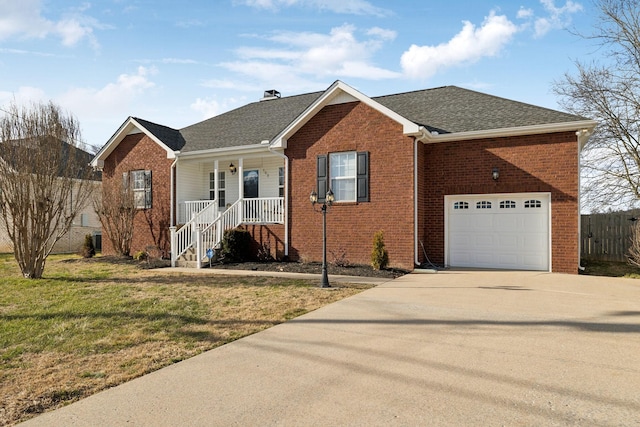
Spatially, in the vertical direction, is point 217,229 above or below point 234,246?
above

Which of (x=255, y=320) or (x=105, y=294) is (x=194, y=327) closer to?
(x=255, y=320)

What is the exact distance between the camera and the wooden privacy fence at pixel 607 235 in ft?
44.2

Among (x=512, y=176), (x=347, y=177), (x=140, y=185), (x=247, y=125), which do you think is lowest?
(x=512, y=176)

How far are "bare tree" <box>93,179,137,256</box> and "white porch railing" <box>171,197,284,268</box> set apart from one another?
3361mm

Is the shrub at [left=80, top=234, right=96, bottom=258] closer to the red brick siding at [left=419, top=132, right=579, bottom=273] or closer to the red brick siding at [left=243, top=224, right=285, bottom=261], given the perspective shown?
the red brick siding at [left=243, top=224, right=285, bottom=261]

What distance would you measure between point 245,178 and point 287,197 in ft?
11.4

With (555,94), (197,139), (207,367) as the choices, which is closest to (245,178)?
(197,139)

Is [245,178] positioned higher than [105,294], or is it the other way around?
[245,178]

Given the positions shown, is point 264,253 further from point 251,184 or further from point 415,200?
point 415,200

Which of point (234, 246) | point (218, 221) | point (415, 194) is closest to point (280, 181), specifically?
point (218, 221)

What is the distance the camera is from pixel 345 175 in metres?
12.3

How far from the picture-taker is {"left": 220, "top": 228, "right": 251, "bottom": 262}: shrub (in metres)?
13.0

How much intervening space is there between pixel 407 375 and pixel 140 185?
14778 millimetres

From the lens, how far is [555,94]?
16.8 meters
